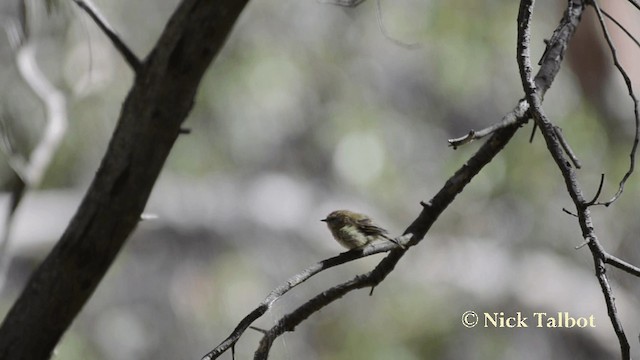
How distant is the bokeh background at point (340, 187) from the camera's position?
243 inches

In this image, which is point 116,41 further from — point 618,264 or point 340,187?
point 340,187

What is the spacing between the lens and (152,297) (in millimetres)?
6551

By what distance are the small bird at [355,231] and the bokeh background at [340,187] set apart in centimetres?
362

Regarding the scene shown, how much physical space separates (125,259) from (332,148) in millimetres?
1657

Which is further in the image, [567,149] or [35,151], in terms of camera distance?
[35,151]

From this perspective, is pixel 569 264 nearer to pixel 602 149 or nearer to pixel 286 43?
pixel 602 149

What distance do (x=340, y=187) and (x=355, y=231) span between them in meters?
4.59

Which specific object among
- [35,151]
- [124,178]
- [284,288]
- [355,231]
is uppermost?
[355,231]

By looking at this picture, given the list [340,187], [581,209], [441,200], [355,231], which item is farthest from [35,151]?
[340,187]

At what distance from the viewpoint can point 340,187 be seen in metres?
6.70

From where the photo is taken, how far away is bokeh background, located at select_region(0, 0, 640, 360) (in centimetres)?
617

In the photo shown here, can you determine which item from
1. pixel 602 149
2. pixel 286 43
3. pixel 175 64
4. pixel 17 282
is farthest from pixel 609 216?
pixel 175 64

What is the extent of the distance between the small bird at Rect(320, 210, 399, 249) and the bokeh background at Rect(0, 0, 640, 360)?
11.9 ft

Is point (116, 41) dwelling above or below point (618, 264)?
below
